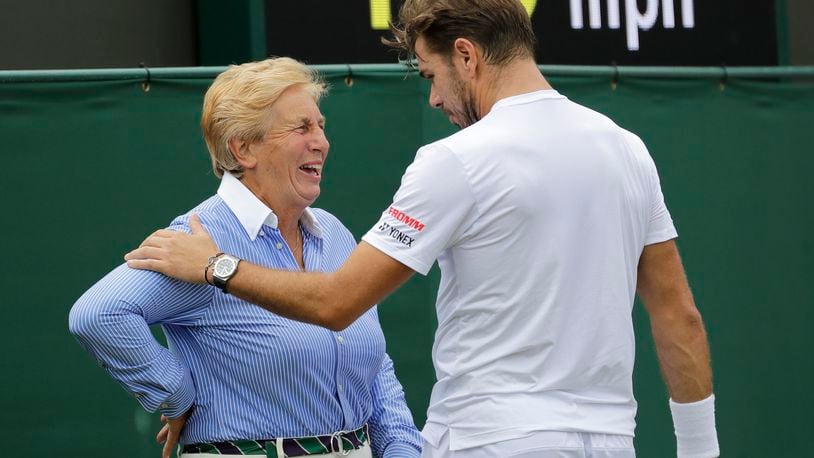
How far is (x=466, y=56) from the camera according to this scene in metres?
2.49

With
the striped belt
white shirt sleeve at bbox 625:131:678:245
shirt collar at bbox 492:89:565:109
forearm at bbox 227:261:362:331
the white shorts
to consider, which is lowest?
the striped belt

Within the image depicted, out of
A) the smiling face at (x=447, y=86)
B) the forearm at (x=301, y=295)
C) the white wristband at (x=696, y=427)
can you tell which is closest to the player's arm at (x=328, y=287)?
the forearm at (x=301, y=295)

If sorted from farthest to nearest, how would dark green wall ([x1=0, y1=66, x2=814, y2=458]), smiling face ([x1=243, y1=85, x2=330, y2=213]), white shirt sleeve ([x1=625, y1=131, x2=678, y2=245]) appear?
1. dark green wall ([x1=0, y1=66, x2=814, y2=458])
2. smiling face ([x1=243, y1=85, x2=330, y2=213])
3. white shirt sleeve ([x1=625, y1=131, x2=678, y2=245])

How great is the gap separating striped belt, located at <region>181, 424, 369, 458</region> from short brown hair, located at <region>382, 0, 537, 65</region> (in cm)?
91

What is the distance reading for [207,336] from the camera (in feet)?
9.17

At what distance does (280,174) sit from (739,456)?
8.68ft

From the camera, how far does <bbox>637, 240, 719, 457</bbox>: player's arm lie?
266 centimetres

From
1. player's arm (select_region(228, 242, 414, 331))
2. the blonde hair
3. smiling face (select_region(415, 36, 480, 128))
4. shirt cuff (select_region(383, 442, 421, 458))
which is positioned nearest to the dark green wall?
the blonde hair

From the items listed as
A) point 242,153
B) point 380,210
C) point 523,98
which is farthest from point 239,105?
point 380,210

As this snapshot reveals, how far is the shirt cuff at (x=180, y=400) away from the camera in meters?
2.73

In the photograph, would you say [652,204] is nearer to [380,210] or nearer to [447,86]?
[447,86]

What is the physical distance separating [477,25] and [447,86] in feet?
0.46

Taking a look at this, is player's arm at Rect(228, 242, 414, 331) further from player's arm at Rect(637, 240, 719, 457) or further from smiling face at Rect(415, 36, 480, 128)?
player's arm at Rect(637, 240, 719, 457)

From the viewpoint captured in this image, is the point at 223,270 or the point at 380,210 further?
the point at 380,210
